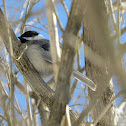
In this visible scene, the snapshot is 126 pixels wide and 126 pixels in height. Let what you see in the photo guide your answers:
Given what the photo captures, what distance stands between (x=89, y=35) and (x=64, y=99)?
6.21 ft

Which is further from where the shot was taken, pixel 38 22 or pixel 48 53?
pixel 38 22

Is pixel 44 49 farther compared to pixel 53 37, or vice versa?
pixel 44 49

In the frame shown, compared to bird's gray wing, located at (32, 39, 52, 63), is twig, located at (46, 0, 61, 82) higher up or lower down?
higher up

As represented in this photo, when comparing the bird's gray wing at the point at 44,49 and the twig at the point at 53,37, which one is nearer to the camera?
the twig at the point at 53,37

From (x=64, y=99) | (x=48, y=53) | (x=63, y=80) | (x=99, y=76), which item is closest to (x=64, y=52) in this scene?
(x=63, y=80)

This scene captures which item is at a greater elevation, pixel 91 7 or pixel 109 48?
pixel 91 7

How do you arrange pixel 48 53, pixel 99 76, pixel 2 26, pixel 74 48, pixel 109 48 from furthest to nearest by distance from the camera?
→ pixel 48 53
pixel 99 76
pixel 2 26
pixel 74 48
pixel 109 48

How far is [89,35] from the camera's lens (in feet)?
10.1

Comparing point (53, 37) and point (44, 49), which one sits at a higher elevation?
point (53, 37)

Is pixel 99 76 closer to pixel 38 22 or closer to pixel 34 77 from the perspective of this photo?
pixel 34 77

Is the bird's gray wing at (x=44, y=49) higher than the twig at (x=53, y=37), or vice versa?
the twig at (x=53, y=37)

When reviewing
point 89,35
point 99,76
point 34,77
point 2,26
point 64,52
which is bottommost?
point 99,76

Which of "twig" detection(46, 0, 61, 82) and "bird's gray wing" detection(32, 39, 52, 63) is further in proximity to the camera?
"bird's gray wing" detection(32, 39, 52, 63)

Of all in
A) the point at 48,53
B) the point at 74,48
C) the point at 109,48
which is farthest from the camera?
the point at 48,53
